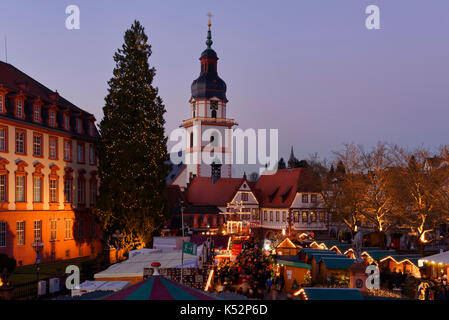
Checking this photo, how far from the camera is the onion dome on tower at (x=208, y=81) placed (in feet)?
280

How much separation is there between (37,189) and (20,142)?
411 centimetres

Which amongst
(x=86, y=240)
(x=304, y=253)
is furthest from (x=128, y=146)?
(x=304, y=253)

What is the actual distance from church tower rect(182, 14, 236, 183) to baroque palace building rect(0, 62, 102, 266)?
129 feet

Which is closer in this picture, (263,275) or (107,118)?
(263,275)

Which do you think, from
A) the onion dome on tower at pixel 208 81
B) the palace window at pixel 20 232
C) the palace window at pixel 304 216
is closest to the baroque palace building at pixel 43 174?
the palace window at pixel 20 232

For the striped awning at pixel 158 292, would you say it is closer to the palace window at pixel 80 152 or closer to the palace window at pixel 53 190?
the palace window at pixel 53 190

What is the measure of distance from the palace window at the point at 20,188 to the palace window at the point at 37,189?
4.32 feet

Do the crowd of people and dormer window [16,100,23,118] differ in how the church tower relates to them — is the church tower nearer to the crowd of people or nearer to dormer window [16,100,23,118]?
dormer window [16,100,23,118]

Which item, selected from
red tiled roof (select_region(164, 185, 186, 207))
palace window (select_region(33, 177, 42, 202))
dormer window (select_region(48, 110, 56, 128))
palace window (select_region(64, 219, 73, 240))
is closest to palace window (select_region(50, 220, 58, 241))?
palace window (select_region(64, 219, 73, 240))

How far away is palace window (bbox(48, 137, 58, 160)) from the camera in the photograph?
38731mm
